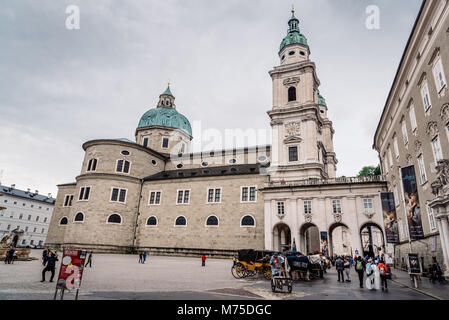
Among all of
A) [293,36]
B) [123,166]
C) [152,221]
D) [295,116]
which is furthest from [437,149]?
[123,166]

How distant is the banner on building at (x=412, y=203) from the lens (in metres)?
17.6

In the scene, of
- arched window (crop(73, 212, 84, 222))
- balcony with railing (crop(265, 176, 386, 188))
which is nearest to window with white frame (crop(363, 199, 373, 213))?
balcony with railing (crop(265, 176, 386, 188))

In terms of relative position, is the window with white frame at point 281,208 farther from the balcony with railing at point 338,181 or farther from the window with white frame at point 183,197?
the window with white frame at point 183,197

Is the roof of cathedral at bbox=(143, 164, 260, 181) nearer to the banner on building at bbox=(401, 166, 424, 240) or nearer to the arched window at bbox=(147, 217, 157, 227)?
the arched window at bbox=(147, 217, 157, 227)

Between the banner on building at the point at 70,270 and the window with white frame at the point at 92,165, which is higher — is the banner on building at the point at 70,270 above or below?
below

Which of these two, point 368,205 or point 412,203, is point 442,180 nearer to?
point 412,203

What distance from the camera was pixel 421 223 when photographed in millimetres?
17609

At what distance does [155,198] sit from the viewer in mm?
42594

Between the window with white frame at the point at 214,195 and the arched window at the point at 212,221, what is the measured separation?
2405mm

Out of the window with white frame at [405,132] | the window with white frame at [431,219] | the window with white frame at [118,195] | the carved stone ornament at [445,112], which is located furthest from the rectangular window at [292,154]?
the window with white frame at [118,195]

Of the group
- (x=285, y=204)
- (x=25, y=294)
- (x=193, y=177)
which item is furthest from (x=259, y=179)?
(x=25, y=294)

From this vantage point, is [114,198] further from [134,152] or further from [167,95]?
[167,95]

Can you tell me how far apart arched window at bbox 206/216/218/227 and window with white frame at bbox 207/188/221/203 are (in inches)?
94.7

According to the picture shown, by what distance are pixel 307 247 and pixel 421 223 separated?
18.3 m
